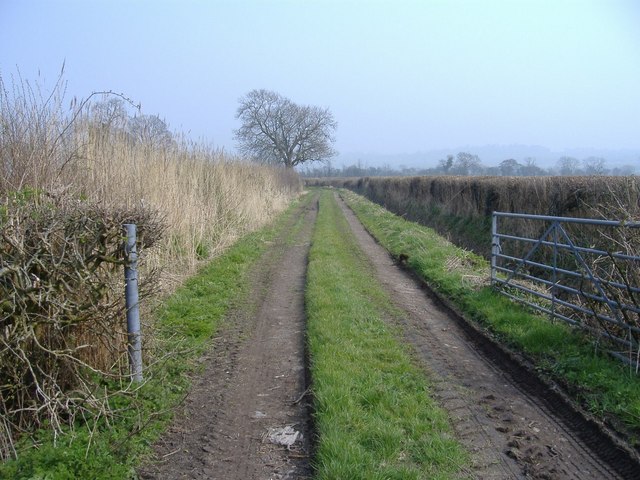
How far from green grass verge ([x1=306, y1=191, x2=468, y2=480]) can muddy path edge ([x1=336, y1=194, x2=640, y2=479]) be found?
3.47 feet

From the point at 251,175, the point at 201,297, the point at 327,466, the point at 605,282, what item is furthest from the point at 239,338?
the point at 251,175

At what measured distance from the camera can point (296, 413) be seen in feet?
15.6

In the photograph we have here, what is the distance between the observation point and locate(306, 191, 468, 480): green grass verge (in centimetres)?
378

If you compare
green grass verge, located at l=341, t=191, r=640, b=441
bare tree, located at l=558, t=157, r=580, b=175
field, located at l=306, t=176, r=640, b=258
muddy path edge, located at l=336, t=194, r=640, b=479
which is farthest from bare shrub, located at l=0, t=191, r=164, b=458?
bare tree, located at l=558, t=157, r=580, b=175

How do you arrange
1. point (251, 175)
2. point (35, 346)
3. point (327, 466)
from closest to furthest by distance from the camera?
point (327, 466)
point (35, 346)
point (251, 175)

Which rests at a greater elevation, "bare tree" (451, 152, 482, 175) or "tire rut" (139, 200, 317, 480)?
"bare tree" (451, 152, 482, 175)

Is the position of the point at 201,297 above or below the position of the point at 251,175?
below

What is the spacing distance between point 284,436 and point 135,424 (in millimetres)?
1211

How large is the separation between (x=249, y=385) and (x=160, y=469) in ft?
5.42

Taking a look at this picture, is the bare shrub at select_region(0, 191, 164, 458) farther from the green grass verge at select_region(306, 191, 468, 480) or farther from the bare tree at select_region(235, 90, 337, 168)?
the bare tree at select_region(235, 90, 337, 168)

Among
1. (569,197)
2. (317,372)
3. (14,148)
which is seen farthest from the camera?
(569,197)

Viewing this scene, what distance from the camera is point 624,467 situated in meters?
3.86

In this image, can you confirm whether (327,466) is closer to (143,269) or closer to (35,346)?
(35,346)

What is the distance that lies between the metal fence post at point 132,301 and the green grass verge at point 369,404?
170cm
